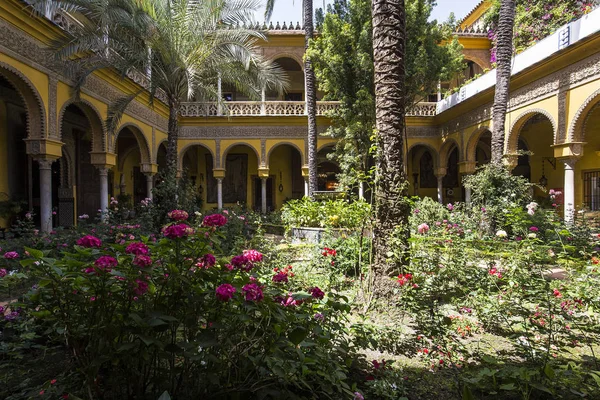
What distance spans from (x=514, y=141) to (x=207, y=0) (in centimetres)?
1039

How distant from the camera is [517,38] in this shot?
12.8 metres

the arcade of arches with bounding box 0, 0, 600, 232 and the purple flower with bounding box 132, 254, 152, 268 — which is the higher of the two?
the arcade of arches with bounding box 0, 0, 600, 232

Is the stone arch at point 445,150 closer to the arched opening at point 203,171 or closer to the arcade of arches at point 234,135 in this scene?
the arcade of arches at point 234,135

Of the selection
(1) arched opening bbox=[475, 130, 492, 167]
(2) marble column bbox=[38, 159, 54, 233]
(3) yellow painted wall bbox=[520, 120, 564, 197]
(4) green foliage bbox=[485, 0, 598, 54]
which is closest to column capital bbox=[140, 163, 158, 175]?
(2) marble column bbox=[38, 159, 54, 233]

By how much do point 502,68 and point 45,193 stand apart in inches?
478

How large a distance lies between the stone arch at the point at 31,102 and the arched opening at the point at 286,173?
12130 mm

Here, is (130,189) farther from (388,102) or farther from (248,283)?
(248,283)

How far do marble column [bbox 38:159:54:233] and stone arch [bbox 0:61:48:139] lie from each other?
68cm

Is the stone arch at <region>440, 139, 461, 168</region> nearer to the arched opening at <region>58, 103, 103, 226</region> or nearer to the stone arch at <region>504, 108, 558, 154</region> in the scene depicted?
the stone arch at <region>504, 108, 558, 154</region>

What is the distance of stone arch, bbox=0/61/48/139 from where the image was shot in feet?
23.7

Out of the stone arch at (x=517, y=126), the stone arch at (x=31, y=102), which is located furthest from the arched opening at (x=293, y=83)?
the stone arch at (x=31, y=102)

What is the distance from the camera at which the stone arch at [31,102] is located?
23.7 feet

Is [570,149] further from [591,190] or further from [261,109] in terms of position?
[261,109]

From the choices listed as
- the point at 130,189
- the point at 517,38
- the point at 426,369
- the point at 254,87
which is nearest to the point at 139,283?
the point at 426,369
